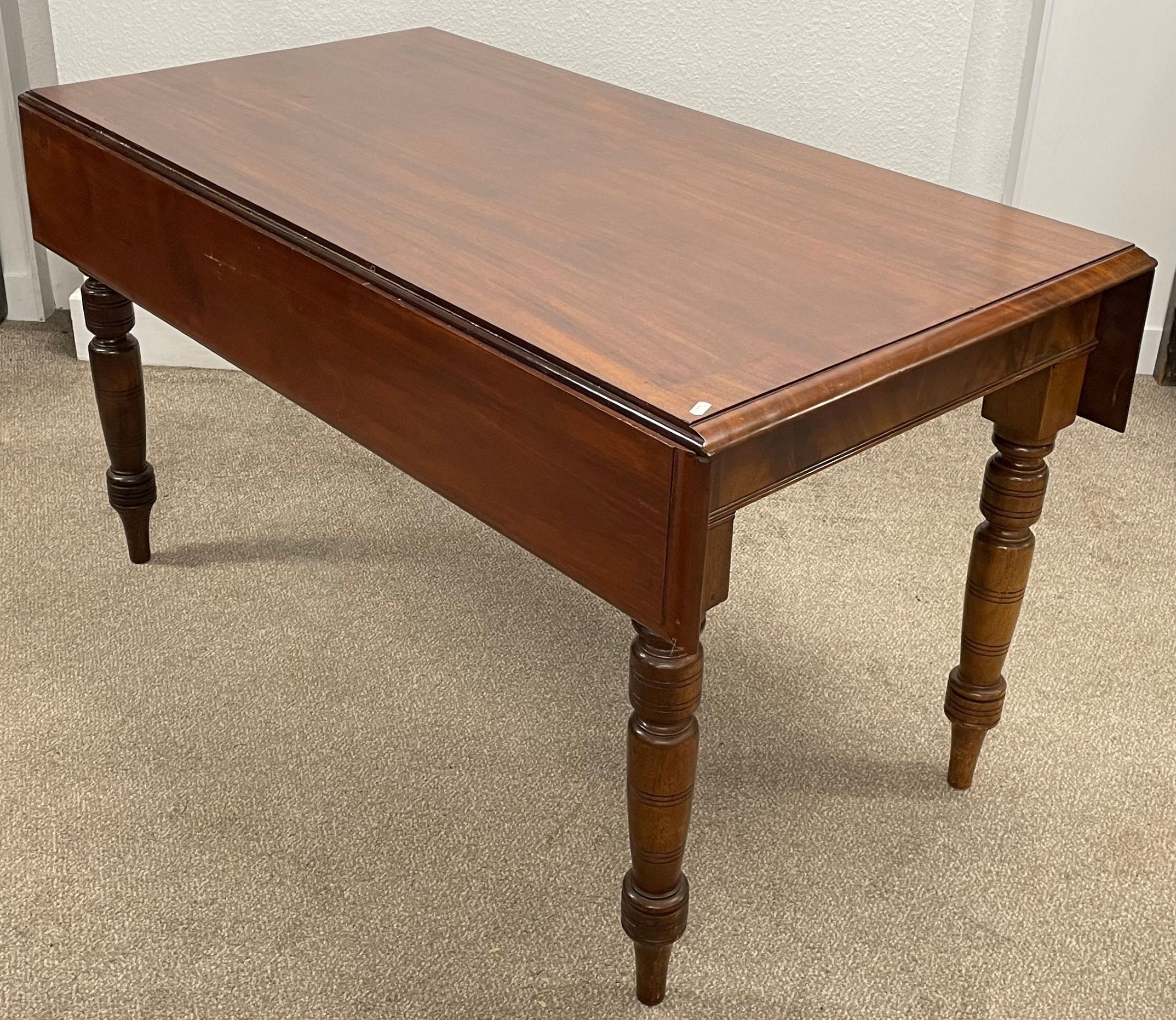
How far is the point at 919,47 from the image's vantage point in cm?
262

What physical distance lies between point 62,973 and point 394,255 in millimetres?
843

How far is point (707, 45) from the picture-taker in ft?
8.79

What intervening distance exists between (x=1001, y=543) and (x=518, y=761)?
68cm

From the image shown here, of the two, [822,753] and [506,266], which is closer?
[506,266]

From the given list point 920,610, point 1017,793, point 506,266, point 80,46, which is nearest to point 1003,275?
point 506,266

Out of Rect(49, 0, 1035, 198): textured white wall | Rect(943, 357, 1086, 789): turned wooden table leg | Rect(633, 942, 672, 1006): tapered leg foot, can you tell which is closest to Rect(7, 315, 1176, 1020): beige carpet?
Rect(633, 942, 672, 1006): tapered leg foot

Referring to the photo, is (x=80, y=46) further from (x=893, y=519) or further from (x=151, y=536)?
(x=893, y=519)

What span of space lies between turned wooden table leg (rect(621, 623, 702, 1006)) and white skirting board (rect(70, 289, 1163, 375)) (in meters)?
1.78

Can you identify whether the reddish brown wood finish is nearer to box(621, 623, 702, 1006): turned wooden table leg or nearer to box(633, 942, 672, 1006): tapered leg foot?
box(621, 623, 702, 1006): turned wooden table leg

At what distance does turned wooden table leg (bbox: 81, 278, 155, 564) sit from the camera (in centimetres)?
203

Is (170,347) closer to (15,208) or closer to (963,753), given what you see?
(15,208)

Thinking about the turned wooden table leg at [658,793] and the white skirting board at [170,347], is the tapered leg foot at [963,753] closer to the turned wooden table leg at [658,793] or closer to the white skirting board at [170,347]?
the turned wooden table leg at [658,793]

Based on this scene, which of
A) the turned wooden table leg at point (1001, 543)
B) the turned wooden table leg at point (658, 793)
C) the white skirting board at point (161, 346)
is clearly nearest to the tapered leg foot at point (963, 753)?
the turned wooden table leg at point (1001, 543)

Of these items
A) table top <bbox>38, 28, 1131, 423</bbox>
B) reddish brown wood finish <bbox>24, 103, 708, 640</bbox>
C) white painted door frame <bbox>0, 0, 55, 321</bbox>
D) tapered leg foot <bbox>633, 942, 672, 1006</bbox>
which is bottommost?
tapered leg foot <bbox>633, 942, 672, 1006</bbox>
